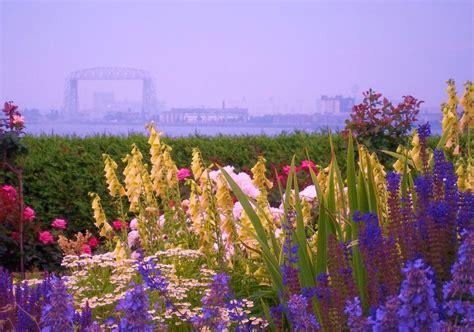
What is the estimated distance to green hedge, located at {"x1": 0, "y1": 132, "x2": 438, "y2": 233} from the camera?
11.0 metres

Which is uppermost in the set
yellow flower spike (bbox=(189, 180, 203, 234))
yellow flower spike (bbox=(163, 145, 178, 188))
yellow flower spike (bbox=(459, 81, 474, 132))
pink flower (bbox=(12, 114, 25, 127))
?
yellow flower spike (bbox=(459, 81, 474, 132))

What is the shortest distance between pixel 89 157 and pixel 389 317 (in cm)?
937

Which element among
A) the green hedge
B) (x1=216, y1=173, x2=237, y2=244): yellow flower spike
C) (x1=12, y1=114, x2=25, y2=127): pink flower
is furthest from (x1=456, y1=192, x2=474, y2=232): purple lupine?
(x1=12, y1=114, x2=25, y2=127): pink flower

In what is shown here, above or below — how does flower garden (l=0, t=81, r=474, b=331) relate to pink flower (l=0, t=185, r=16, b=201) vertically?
above

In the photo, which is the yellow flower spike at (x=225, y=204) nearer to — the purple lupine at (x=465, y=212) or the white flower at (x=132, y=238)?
the white flower at (x=132, y=238)

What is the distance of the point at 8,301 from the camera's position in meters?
4.01

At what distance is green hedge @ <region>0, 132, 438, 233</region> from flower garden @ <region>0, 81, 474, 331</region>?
323 cm

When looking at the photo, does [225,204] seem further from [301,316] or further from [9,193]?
[9,193]

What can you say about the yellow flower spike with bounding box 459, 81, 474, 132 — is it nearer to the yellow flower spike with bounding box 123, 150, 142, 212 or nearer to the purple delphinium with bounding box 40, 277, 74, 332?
the yellow flower spike with bounding box 123, 150, 142, 212

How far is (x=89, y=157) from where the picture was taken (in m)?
11.3

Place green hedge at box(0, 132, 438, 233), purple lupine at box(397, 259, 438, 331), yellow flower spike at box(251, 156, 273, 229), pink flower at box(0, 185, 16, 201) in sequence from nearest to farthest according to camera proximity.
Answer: purple lupine at box(397, 259, 438, 331)
yellow flower spike at box(251, 156, 273, 229)
pink flower at box(0, 185, 16, 201)
green hedge at box(0, 132, 438, 233)

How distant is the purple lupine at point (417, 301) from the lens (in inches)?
86.4

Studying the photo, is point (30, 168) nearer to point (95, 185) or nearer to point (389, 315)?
point (95, 185)

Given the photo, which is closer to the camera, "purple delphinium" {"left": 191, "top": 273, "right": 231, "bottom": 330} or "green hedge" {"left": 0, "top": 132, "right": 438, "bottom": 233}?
"purple delphinium" {"left": 191, "top": 273, "right": 231, "bottom": 330}
